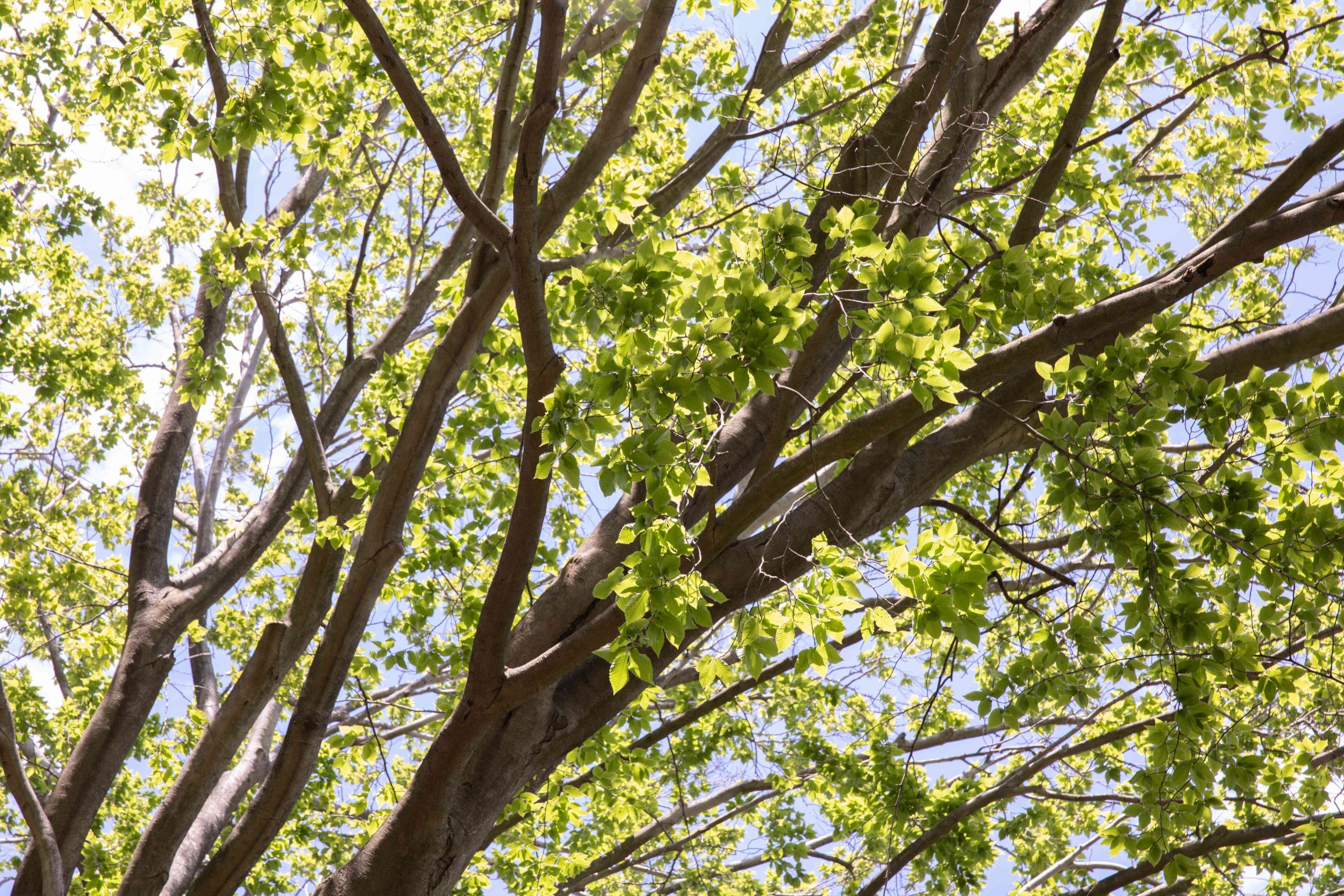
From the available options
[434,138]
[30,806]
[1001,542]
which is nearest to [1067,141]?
[1001,542]

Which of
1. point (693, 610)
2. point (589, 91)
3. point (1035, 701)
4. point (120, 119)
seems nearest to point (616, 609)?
point (693, 610)

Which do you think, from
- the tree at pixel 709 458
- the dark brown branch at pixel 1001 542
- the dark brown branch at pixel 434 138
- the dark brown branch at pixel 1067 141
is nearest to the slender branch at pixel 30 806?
the tree at pixel 709 458

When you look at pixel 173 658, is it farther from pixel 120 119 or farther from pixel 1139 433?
pixel 120 119

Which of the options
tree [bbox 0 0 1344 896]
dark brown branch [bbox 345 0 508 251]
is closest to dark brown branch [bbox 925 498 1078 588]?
tree [bbox 0 0 1344 896]

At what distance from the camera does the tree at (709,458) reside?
8.55 feet

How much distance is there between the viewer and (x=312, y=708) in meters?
3.59

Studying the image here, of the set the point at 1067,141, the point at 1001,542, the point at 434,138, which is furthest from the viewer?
the point at 1067,141

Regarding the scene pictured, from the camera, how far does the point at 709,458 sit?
10.5 ft

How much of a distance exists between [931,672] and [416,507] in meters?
3.35

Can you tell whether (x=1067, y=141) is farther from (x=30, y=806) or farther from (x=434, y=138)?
(x=30, y=806)

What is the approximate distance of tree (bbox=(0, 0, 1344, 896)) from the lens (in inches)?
103

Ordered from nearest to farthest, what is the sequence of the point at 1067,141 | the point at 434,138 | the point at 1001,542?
the point at 434,138, the point at 1001,542, the point at 1067,141

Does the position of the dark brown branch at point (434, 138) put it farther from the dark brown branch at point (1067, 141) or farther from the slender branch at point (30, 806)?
the slender branch at point (30, 806)

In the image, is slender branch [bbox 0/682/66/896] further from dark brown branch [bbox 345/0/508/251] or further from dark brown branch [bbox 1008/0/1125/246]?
dark brown branch [bbox 1008/0/1125/246]
